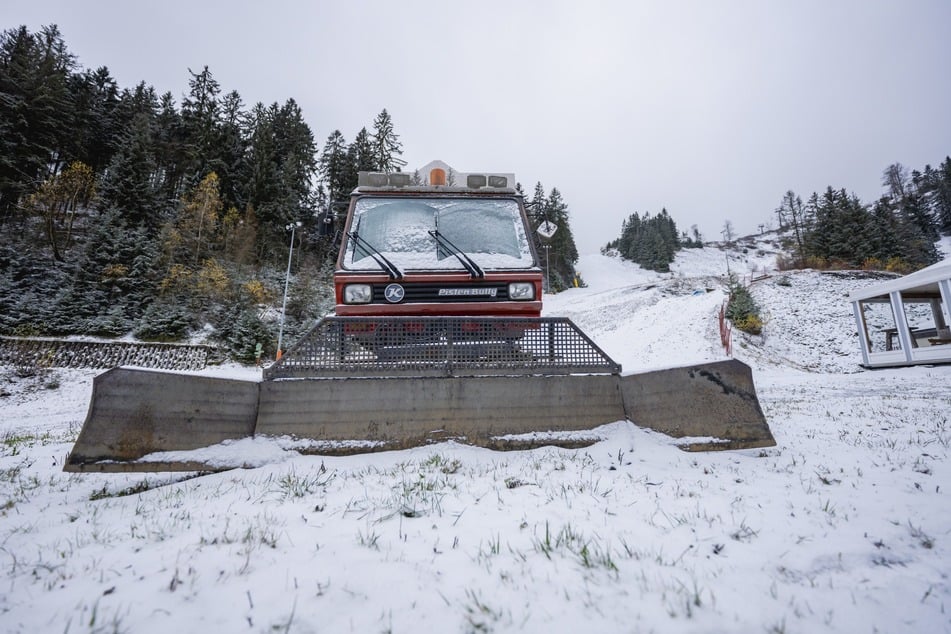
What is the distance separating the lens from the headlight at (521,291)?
14.2ft

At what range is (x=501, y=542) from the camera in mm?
1629

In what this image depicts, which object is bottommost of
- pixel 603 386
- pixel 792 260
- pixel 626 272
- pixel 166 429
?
pixel 166 429

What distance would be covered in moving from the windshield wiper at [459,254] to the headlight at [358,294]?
3.53ft

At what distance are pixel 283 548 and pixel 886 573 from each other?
2.22 metres

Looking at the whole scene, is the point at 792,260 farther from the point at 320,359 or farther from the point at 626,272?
the point at 320,359

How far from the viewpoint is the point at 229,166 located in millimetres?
37625

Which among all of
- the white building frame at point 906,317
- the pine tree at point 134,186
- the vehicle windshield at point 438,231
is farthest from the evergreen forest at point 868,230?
the pine tree at point 134,186

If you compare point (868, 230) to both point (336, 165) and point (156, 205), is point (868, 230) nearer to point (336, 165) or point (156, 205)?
point (336, 165)

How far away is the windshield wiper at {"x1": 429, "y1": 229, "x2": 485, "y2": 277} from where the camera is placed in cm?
426

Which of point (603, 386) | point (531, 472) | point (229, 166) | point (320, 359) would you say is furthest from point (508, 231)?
point (229, 166)

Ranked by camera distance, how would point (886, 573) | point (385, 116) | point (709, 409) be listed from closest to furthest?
point (886, 573) < point (709, 409) < point (385, 116)

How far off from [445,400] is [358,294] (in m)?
1.73

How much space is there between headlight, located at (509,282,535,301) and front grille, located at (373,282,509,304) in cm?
19

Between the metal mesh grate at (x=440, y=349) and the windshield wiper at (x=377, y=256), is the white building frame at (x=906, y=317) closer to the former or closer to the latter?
the metal mesh grate at (x=440, y=349)
